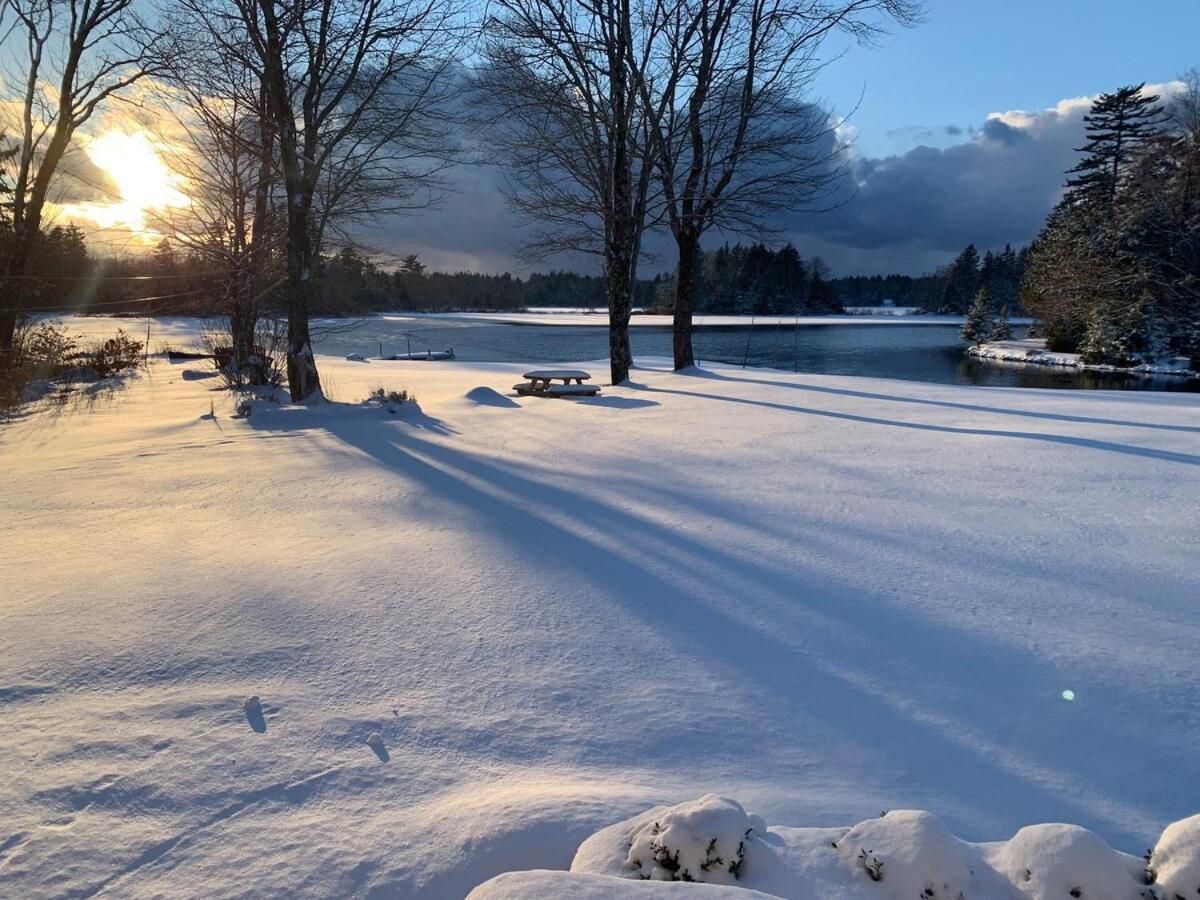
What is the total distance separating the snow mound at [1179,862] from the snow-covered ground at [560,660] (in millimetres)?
335

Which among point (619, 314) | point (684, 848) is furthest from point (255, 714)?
point (619, 314)

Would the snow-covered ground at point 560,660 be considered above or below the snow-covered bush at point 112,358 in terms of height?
below

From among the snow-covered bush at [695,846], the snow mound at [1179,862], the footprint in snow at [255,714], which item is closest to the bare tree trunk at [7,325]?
the footprint in snow at [255,714]

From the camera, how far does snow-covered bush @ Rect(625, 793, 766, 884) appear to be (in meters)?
1.53

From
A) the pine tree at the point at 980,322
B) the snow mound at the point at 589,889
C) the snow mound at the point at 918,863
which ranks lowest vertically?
the snow mound at the point at 918,863

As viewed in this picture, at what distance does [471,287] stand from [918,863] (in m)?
125

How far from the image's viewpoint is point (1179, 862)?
56.8 inches

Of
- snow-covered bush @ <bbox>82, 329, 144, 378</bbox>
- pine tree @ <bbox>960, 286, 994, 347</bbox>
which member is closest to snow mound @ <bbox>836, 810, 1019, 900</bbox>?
snow-covered bush @ <bbox>82, 329, 144, 378</bbox>

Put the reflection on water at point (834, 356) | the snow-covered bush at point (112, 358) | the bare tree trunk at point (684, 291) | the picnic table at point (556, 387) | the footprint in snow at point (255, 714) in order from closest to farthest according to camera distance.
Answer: the footprint in snow at point (255, 714)
the picnic table at point (556, 387)
the bare tree trunk at point (684, 291)
the snow-covered bush at point (112, 358)
the reflection on water at point (834, 356)

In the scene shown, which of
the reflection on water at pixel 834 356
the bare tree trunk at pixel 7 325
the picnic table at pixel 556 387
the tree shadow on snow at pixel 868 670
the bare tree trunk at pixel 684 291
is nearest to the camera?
the tree shadow on snow at pixel 868 670

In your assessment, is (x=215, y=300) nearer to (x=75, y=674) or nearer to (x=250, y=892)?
(x=75, y=674)

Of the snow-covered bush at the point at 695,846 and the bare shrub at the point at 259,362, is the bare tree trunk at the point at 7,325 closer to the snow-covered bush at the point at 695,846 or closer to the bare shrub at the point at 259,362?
the bare shrub at the point at 259,362

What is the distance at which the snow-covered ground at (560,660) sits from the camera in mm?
1858

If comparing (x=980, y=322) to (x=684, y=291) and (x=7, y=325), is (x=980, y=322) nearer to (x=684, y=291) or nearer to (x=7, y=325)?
(x=684, y=291)
